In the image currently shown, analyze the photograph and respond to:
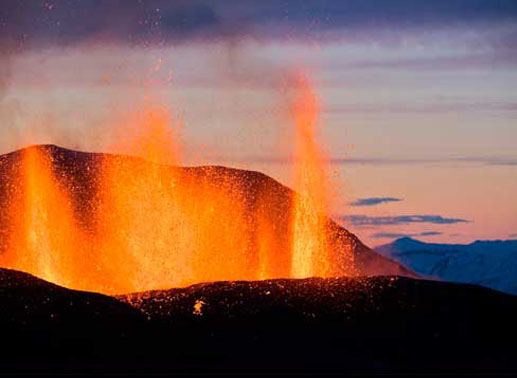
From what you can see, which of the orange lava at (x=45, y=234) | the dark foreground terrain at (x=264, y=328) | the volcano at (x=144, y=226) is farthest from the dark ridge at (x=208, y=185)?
the dark foreground terrain at (x=264, y=328)

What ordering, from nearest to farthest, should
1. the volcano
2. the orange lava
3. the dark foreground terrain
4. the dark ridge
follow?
1. the dark foreground terrain
2. the orange lava
3. the volcano
4. the dark ridge

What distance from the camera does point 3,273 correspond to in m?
56.8

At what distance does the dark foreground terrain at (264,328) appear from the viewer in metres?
49.3

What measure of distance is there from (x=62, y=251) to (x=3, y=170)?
91.9ft

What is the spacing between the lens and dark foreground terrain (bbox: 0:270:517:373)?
49344mm

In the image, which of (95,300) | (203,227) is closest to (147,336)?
(95,300)

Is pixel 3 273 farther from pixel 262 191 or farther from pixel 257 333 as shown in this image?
Answer: pixel 262 191

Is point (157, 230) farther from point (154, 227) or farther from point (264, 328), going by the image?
point (264, 328)

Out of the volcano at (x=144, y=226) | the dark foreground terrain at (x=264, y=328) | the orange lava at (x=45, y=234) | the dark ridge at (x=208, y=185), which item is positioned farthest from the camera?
the dark ridge at (x=208, y=185)

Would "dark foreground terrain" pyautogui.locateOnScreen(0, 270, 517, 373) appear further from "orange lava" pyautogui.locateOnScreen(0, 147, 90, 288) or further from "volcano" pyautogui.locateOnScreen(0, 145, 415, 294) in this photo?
"orange lava" pyautogui.locateOnScreen(0, 147, 90, 288)

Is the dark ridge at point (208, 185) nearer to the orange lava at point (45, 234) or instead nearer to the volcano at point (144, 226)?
the volcano at point (144, 226)

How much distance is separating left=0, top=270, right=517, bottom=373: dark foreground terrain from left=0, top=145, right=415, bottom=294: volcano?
2198cm

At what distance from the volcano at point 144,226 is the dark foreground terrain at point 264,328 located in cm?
2198

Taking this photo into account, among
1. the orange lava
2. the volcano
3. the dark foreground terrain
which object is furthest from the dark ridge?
the dark foreground terrain
